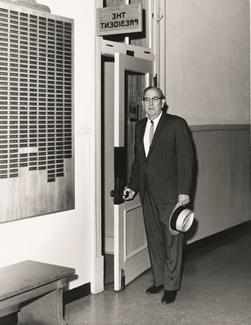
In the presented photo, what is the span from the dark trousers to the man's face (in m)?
0.70

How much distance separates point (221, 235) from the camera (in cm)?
689

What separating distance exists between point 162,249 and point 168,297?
41 cm

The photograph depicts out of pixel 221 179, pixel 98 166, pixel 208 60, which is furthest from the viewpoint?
pixel 221 179

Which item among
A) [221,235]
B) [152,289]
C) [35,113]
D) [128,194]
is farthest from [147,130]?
[221,235]

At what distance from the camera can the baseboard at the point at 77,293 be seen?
4357mm

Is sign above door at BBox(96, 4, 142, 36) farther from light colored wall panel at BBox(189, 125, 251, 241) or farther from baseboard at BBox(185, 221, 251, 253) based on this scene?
baseboard at BBox(185, 221, 251, 253)

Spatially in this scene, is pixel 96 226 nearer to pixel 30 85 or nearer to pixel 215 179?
pixel 30 85

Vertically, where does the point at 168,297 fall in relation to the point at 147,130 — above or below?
below

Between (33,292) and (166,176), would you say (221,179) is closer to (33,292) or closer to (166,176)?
(166,176)

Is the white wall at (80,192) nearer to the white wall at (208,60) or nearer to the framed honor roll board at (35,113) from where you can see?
the framed honor roll board at (35,113)

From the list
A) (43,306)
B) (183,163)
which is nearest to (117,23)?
(183,163)

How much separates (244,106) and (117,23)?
368 centimetres

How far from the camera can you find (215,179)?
6.71 m

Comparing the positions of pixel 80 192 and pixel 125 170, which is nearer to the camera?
pixel 80 192
